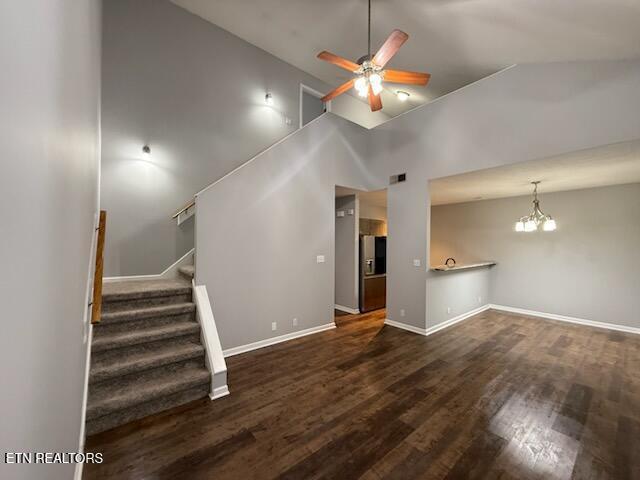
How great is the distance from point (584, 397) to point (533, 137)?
125 inches

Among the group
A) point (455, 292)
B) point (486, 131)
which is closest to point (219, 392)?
point (455, 292)

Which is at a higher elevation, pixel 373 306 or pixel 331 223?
pixel 331 223

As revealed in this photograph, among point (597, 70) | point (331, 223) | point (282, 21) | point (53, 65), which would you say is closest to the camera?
point (53, 65)

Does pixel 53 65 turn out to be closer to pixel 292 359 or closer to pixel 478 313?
pixel 292 359

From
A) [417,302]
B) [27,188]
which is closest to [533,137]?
[417,302]

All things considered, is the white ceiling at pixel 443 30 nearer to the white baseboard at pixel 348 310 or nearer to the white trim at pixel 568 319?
the white trim at pixel 568 319

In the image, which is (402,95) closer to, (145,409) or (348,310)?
(348,310)

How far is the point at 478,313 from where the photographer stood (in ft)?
19.6

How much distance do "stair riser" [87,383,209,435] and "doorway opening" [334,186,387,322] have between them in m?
3.89

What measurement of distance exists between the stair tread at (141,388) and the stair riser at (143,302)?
80cm

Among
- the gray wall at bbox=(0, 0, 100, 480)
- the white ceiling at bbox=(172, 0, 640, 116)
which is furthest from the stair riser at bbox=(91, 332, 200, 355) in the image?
the white ceiling at bbox=(172, 0, 640, 116)

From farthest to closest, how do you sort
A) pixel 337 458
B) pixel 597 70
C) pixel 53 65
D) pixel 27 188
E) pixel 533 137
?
pixel 533 137, pixel 597 70, pixel 337 458, pixel 53 65, pixel 27 188

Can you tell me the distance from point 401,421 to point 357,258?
12.5ft

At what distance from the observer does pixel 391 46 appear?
266 centimetres
